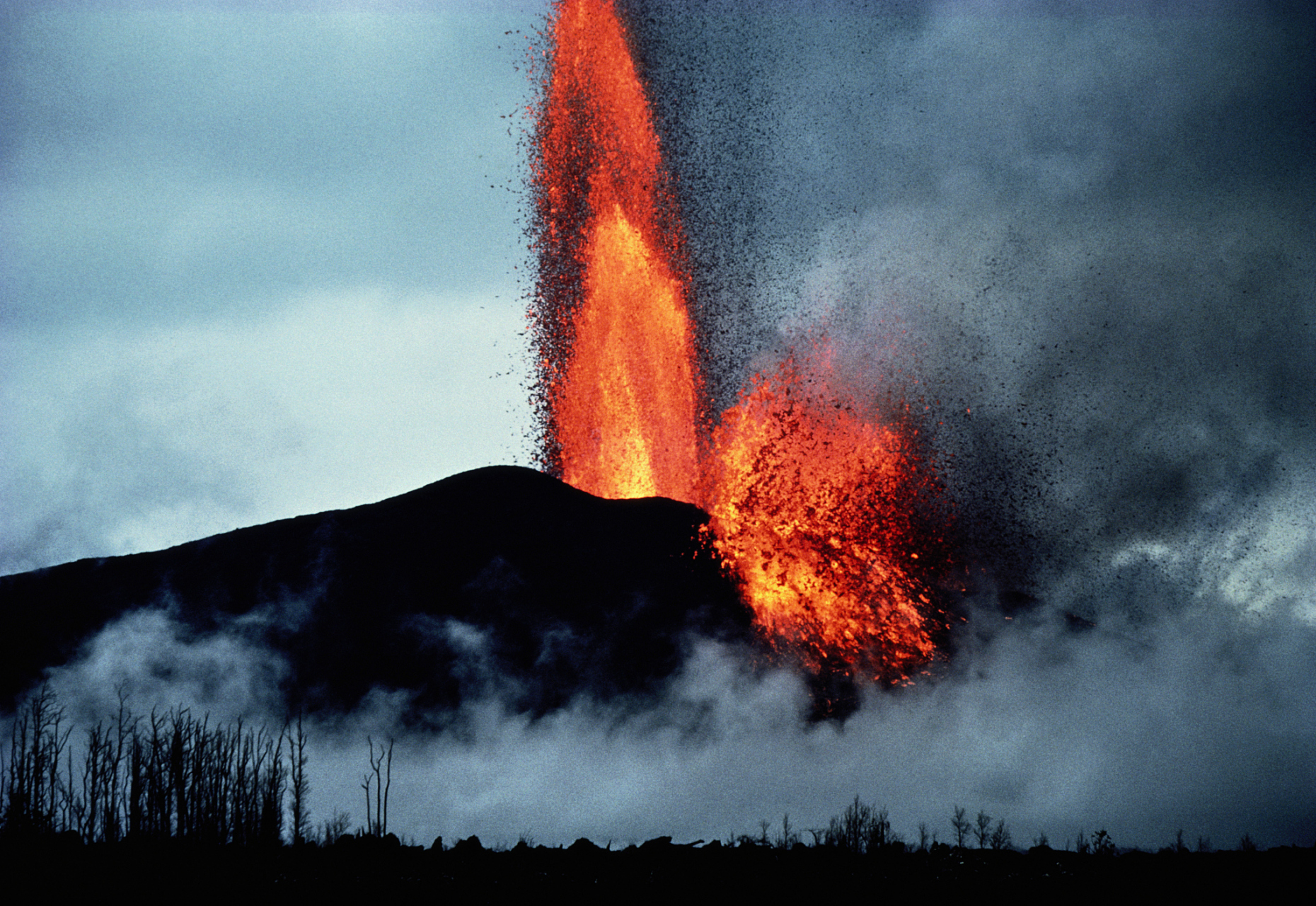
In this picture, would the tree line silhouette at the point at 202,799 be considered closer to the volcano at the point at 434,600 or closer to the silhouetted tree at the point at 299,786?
the silhouetted tree at the point at 299,786

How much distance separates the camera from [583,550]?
8119 cm

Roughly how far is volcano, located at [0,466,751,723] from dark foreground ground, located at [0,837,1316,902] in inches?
1075

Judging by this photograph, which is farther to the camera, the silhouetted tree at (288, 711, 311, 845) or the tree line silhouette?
the silhouetted tree at (288, 711, 311, 845)

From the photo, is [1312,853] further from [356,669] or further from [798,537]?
[356,669]

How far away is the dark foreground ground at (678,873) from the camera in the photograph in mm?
35750

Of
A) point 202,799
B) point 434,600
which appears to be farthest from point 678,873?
point 434,600

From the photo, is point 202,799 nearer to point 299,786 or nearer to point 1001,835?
point 299,786

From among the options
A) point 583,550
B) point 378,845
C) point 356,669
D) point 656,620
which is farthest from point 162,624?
point 378,845

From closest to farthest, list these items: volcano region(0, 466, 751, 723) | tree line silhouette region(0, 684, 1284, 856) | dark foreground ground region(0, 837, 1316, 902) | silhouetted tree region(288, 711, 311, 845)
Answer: dark foreground ground region(0, 837, 1316, 902), tree line silhouette region(0, 684, 1284, 856), silhouetted tree region(288, 711, 311, 845), volcano region(0, 466, 751, 723)

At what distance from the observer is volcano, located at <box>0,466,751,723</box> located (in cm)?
7425

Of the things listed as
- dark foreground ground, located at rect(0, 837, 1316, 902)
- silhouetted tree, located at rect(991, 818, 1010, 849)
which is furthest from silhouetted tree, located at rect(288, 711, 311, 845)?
silhouetted tree, located at rect(991, 818, 1010, 849)

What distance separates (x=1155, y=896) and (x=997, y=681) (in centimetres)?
5441

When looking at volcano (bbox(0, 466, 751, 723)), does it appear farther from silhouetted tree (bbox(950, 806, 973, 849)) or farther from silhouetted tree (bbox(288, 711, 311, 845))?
silhouetted tree (bbox(950, 806, 973, 849))

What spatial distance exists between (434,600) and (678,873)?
1754 inches
